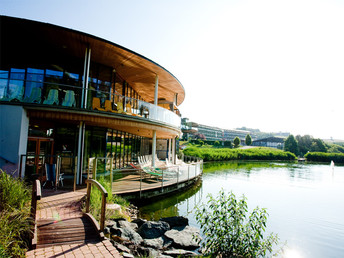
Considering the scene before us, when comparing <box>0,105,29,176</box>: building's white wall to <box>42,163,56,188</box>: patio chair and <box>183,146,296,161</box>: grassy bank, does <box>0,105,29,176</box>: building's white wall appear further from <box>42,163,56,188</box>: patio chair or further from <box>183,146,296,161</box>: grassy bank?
<box>183,146,296,161</box>: grassy bank

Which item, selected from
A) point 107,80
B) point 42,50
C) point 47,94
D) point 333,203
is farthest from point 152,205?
point 333,203

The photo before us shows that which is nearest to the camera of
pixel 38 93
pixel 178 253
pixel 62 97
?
pixel 178 253

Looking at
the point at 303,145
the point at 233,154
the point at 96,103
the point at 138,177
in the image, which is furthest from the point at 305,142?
the point at 96,103

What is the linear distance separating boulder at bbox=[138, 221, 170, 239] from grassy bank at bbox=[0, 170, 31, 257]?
11.2ft

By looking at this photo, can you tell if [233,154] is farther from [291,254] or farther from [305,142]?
[291,254]

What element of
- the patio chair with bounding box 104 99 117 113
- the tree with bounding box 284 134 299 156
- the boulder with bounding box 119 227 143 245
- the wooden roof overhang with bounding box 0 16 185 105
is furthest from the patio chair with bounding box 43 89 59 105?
the tree with bounding box 284 134 299 156

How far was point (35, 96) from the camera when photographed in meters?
10.0

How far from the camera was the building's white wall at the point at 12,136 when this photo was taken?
922 centimetres

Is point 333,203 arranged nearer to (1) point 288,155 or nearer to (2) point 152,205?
(2) point 152,205

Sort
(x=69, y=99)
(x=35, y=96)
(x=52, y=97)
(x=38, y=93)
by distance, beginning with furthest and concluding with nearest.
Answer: (x=69, y=99) → (x=52, y=97) → (x=38, y=93) → (x=35, y=96)

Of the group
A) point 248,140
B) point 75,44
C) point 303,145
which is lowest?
point 303,145

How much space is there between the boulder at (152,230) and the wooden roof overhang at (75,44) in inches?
343

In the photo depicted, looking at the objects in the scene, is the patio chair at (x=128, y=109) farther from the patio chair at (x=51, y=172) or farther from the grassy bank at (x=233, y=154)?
the grassy bank at (x=233, y=154)

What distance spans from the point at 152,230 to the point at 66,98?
23.8ft
